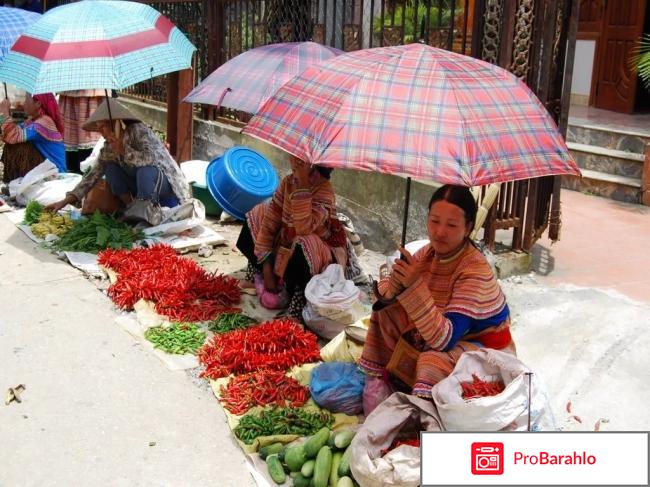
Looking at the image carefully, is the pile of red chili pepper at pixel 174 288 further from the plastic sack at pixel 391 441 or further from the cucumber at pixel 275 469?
the plastic sack at pixel 391 441

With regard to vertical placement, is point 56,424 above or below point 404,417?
below

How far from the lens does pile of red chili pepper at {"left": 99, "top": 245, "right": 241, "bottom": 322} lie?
5.16 metres

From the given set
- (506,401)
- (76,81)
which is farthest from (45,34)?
(506,401)

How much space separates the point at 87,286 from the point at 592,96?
8.80m

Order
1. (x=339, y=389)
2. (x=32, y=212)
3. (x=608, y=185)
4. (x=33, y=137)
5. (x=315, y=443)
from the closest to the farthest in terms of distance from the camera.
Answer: (x=315, y=443), (x=339, y=389), (x=32, y=212), (x=33, y=137), (x=608, y=185)

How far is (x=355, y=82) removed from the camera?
3406mm

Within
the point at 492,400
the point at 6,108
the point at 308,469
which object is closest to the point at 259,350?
the point at 308,469

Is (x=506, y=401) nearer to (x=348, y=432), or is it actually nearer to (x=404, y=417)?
(x=404, y=417)

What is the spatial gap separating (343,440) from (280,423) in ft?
1.42

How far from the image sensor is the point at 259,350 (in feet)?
14.7

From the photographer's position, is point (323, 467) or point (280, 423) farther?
point (280, 423)

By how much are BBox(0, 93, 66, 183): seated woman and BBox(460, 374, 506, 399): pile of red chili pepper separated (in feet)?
20.4

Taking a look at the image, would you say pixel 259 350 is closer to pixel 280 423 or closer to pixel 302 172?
pixel 280 423

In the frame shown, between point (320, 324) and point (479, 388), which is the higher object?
point (479, 388)
